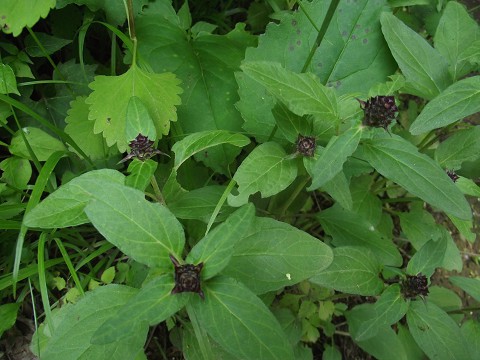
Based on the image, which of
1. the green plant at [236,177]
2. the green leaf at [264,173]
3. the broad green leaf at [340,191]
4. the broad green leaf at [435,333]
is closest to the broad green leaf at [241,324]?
the green plant at [236,177]

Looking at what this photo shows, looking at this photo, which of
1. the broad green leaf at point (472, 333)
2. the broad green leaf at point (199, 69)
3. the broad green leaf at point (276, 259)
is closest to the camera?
the broad green leaf at point (276, 259)

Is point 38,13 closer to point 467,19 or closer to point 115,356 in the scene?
point 115,356

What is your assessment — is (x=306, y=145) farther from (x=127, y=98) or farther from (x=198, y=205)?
(x=127, y=98)

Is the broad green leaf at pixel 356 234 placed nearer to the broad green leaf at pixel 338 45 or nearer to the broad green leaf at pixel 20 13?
the broad green leaf at pixel 338 45

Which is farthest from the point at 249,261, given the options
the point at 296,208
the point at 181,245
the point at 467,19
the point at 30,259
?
the point at 467,19

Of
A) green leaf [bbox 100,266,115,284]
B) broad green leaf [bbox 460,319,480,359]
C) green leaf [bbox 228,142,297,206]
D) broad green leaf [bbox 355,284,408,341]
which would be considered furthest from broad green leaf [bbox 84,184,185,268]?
broad green leaf [bbox 460,319,480,359]

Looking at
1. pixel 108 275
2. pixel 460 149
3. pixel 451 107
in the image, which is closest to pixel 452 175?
pixel 460 149
